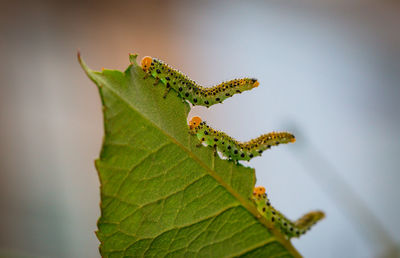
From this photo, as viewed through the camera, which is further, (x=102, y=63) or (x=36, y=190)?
(x=102, y=63)

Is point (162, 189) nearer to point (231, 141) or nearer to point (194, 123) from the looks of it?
point (194, 123)

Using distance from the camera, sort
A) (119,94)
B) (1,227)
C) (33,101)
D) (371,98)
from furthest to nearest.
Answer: (371,98) < (33,101) < (1,227) < (119,94)

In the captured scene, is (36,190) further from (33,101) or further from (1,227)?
(33,101)

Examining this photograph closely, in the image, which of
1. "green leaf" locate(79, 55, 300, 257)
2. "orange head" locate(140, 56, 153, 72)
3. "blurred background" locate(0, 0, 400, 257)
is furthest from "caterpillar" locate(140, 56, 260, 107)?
"blurred background" locate(0, 0, 400, 257)

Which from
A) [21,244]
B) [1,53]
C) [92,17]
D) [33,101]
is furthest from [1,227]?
[92,17]

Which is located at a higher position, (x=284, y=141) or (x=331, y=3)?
(x=331, y=3)

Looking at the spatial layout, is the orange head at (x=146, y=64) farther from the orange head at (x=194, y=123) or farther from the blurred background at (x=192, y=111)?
the blurred background at (x=192, y=111)
